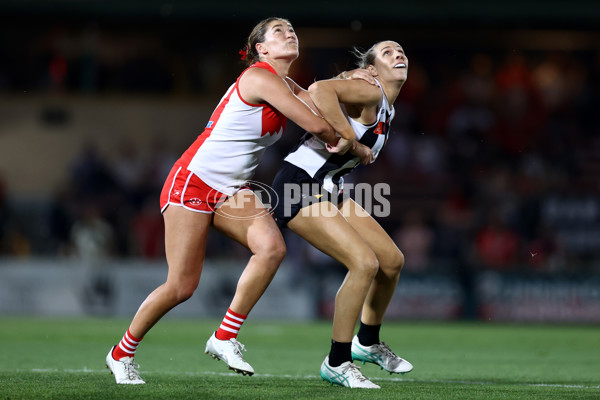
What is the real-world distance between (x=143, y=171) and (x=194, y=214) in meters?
12.5

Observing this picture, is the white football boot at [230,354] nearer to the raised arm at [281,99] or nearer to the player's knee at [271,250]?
the player's knee at [271,250]

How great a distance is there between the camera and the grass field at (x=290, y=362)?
5824mm

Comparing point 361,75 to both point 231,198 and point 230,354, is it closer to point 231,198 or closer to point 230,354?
point 231,198

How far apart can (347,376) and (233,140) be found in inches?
69.5

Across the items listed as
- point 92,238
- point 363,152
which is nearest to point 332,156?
point 363,152

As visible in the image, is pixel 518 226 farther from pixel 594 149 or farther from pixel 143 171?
pixel 143 171

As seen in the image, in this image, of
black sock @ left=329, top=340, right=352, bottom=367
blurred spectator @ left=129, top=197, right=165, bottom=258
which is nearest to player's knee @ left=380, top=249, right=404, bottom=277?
black sock @ left=329, top=340, right=352, bottom=367

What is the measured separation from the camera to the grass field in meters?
5.82

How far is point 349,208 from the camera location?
667 centimetres

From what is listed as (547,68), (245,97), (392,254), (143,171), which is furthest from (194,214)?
(547,68)

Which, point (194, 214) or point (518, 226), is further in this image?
point (518, 226)

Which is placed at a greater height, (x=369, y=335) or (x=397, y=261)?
(x=397, y=261)

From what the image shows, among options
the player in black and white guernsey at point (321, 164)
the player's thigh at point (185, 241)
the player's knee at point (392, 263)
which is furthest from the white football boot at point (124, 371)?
the player's knee at point (392, 263)

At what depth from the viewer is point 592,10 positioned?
18.5m
